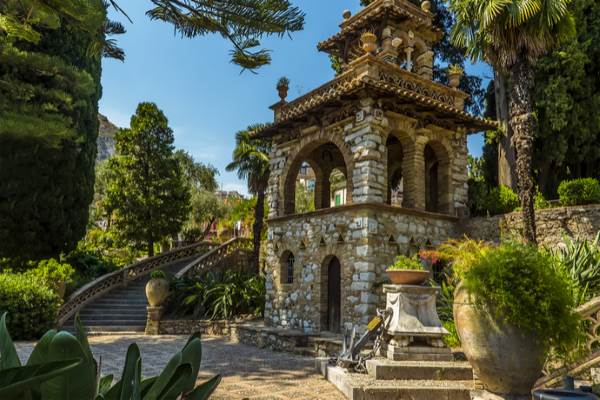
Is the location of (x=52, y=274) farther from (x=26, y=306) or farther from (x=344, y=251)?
(x=344, y=251)

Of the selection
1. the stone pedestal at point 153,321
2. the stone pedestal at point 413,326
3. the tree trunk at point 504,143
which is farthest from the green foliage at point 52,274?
the tree trunk at point 504,143

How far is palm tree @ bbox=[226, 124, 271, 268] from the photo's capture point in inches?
760

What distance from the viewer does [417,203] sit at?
12.6 meters

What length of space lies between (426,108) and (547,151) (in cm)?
672

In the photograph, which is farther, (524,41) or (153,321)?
(153,321)

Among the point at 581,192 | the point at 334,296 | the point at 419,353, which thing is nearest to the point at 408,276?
the point at 419,353

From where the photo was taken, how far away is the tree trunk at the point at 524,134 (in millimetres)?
10742

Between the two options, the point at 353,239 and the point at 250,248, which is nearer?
the point at 353,239

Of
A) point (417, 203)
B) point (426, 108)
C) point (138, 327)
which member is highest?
point (426, 108)

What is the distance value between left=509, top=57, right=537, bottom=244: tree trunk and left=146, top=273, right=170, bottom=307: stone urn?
11.0 m

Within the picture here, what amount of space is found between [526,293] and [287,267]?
976cm

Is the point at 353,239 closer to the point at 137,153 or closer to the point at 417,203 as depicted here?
the point at 417,203

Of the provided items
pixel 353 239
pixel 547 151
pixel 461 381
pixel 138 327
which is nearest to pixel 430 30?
pixel 547 151

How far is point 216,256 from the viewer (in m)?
21.6
